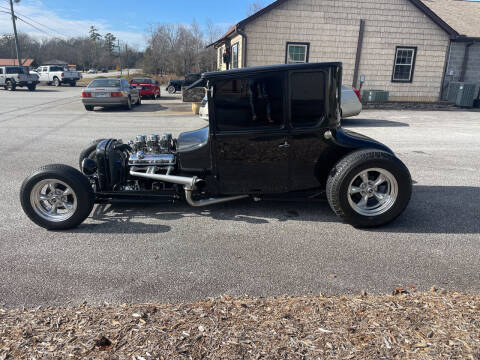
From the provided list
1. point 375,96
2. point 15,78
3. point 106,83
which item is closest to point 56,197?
point 106,83

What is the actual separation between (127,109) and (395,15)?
50.8 ft

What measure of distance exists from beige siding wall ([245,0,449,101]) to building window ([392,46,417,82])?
0.24 m

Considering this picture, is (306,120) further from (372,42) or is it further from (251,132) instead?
(372,42)

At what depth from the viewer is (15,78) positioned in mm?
30875

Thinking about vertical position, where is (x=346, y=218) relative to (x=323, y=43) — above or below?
below

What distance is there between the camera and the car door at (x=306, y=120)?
3975 millimetres

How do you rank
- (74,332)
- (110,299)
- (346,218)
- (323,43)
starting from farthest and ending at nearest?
1. (323,43)
2. (346,218)
3. (110,299)
4. (74,332)

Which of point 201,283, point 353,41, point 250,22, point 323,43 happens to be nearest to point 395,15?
point 353,41

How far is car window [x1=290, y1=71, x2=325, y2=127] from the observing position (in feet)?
13.0

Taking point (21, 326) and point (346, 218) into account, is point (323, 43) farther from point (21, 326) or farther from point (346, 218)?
point (21, 326)

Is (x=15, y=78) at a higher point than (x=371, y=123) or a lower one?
higher

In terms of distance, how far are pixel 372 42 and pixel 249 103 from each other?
17.9 metres

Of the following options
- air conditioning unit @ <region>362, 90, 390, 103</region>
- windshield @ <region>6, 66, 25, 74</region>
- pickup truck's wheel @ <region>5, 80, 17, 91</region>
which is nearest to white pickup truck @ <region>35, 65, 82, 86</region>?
windshield @ <region>6, 66, 25, 74</region>

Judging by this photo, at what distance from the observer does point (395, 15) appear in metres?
18.6
